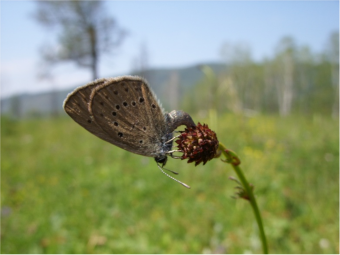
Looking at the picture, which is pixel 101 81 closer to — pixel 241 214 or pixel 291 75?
pixel 241 214

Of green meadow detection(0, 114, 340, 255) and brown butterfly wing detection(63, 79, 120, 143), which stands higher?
brown butterfly wing detection(63, 79, 120, 143)

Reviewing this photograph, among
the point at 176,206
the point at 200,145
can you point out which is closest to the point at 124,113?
the point at 200,145

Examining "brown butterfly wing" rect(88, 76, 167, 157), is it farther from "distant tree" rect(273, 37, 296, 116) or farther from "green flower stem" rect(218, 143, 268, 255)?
"distant tree" rect(273, 37, 296, 116)

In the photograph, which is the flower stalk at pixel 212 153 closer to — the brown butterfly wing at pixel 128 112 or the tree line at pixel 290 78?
the brown butterfly wing at pixel 128 112

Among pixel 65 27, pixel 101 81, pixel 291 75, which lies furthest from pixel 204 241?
pixel 291 75

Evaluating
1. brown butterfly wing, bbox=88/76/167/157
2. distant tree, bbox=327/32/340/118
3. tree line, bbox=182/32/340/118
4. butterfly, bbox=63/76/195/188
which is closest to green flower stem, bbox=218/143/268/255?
butterfly, bbox=63/76/195/188

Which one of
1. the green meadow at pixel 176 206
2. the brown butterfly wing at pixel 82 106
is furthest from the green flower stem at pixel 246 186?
the green meadow at pixel 176 206
